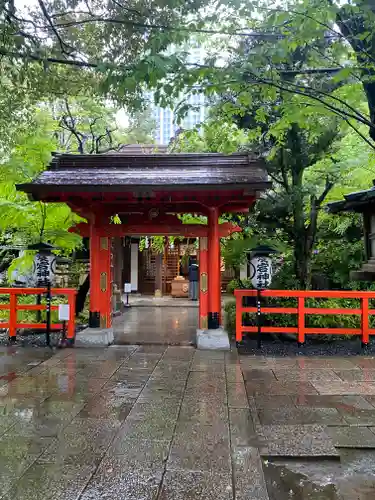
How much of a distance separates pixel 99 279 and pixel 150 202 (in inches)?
88.0

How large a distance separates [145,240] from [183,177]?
13.1 m

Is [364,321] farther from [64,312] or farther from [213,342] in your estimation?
[64,312]

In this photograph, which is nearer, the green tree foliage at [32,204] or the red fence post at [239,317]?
the red fence post at [239,317]

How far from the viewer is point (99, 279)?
9.98 m

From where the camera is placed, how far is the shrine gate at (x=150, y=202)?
29.4 feet

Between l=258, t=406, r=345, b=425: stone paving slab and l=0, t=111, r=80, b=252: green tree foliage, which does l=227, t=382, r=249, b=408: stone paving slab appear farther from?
l=0, t=111, r=80, b=252: green tree foliage

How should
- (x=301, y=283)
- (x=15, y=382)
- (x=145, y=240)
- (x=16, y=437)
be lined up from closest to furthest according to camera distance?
1. (x=16, y=437)
2. (x=15, y=382)
3. (x=301, y=283)
4. (x=145, y=240)

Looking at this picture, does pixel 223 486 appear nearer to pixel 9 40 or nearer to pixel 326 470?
pixel 326 470

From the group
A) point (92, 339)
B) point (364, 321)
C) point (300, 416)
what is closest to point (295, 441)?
point (300, 416)

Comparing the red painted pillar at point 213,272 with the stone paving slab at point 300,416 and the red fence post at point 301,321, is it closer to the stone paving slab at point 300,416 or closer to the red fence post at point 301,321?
the red fence post at point 301,321

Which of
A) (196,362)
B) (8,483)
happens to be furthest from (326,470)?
(196,362)

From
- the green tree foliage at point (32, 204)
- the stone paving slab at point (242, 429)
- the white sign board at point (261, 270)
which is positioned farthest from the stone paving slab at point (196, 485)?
the green tree foliage at point (32, 204)

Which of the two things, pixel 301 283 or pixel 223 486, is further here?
pixel 301 283

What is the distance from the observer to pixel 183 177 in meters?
9.00
